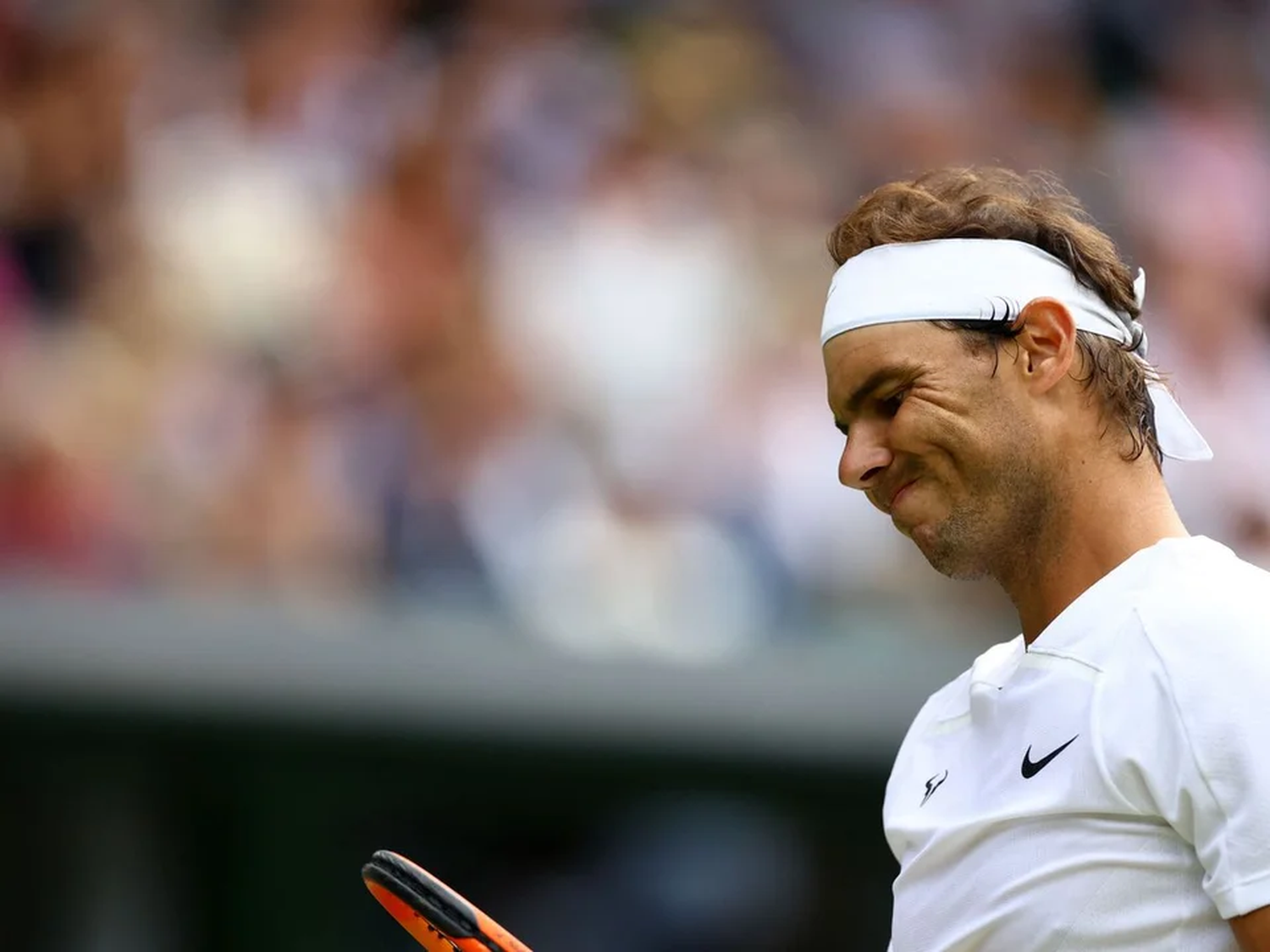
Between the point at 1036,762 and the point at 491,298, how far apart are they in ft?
17.4

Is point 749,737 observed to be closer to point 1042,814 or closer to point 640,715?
point 640,715

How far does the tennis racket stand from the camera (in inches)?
124

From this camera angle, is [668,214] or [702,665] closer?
[702,665]

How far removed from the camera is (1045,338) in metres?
2.87

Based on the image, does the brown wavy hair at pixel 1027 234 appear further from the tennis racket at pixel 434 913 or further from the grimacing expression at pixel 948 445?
the tennis racket at pixel 434 913

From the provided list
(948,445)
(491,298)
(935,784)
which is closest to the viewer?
(948,445)

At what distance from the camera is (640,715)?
6.74m

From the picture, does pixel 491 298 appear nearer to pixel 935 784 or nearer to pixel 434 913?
pixel 434 913

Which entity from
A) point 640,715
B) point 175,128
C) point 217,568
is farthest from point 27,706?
point 175,128

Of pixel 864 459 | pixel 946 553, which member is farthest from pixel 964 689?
pixel 864 459

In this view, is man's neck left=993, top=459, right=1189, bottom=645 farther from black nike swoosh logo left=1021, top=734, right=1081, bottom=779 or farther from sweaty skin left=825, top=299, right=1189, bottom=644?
black nike swoosh logo left=1021, top=734, right=1081, bottom=779

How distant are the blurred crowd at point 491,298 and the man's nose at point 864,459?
392cm

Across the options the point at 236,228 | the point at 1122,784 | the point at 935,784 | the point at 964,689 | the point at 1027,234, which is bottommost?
the point at 1122,784

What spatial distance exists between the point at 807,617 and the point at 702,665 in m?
0.63
